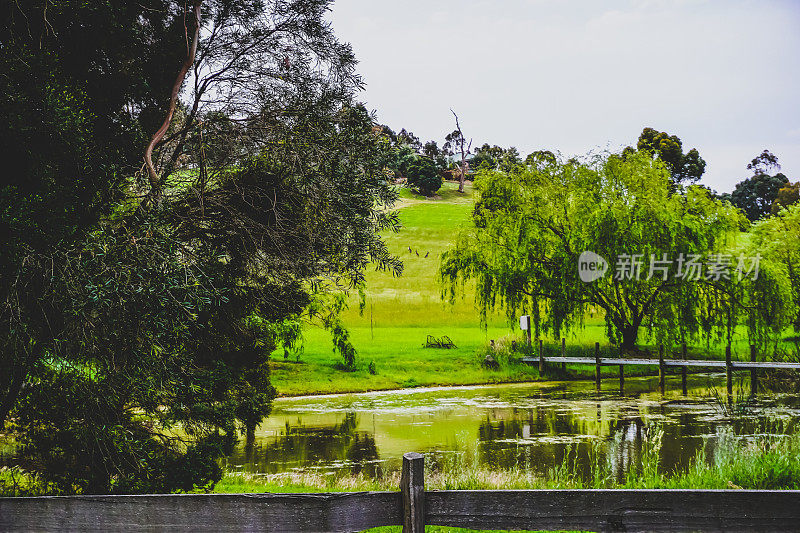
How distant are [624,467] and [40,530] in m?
11.4

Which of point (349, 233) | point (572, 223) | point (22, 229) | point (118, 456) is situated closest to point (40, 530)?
point (22, 229)

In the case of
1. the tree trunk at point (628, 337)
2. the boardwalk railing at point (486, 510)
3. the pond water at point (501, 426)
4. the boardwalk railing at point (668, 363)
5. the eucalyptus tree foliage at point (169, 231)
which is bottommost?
the pond water at point (501, 426)

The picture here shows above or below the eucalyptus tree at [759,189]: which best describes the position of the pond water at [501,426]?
below

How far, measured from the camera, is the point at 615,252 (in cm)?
3000

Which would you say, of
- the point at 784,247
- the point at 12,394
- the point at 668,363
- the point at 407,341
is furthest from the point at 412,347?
the point at 12,394

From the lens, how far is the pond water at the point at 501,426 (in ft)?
48.2

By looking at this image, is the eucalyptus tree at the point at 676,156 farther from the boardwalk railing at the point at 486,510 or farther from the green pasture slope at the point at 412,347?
the boardwalk railing at the point at 486,510

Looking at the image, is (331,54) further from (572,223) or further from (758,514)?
(572,223)

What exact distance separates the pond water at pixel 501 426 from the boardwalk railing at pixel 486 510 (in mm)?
9177

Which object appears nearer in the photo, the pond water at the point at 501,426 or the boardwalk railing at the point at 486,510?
the boardwalk railing at the point at 486,510

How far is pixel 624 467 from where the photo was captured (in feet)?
43.2
